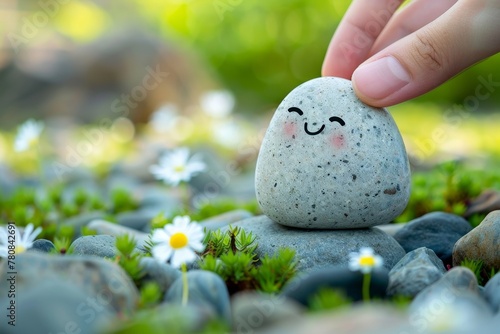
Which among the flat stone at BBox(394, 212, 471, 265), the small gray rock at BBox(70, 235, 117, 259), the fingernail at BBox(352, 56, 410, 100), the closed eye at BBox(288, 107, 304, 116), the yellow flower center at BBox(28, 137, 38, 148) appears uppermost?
the fingernail at BBox(352, 56, 410, 100)

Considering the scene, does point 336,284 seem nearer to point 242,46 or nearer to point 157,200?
point 157,200

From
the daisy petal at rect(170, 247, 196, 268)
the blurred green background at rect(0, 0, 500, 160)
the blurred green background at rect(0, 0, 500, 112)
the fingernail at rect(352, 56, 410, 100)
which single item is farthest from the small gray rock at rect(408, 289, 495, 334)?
the blurred green background at rect(0, 0, 500, 112)

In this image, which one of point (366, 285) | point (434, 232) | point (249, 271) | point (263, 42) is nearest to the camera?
point (366, 285)

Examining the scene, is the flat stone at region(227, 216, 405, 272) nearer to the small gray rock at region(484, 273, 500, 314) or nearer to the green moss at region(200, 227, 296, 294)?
the green moss at region(200, 227, 296, 294)

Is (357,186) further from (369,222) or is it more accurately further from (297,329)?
(297,329)

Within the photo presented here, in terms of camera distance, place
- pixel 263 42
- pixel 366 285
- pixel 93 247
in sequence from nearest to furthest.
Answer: pixel 366 285, pixel 93 247, pixel 263 42

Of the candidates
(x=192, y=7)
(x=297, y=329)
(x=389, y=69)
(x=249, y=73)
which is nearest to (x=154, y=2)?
(x=192, y=7)

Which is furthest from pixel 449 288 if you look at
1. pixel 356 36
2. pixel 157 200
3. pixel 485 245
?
pixel 157 200
